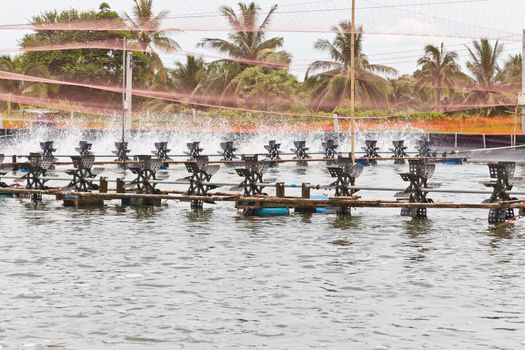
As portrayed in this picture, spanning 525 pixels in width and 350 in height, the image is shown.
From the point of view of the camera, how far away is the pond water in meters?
14.1

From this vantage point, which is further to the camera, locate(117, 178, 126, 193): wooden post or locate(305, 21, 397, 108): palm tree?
locate(305, 21, 397, 108): palm tree

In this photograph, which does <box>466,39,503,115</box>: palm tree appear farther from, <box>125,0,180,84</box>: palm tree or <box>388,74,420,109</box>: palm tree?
<box>125,0,180,84</box>: palm tree

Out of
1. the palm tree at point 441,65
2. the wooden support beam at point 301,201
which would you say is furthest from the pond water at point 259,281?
the palm tree at point 441,65

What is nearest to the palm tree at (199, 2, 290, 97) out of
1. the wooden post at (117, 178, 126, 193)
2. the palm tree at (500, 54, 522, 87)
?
the palm tree at (500, 54, 522, 87)

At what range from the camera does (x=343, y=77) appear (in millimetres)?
80688

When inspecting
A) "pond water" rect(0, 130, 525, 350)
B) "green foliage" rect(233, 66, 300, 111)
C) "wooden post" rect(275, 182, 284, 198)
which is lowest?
"pond water" rect(0, 130, 525, 350)

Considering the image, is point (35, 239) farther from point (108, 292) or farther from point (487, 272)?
point (487, 272)

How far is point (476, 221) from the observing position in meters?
26.5

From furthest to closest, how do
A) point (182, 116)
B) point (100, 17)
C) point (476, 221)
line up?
point (100, 17)
point (182, 116)
point (476, 221)

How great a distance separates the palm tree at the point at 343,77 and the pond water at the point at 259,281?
51493mm

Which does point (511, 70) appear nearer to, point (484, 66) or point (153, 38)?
point (484, 66)

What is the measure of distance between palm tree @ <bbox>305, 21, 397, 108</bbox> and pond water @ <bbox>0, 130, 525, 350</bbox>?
5149 cm

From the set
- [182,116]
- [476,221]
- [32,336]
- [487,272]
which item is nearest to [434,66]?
[182,116]

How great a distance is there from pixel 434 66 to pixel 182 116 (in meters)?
32.6
